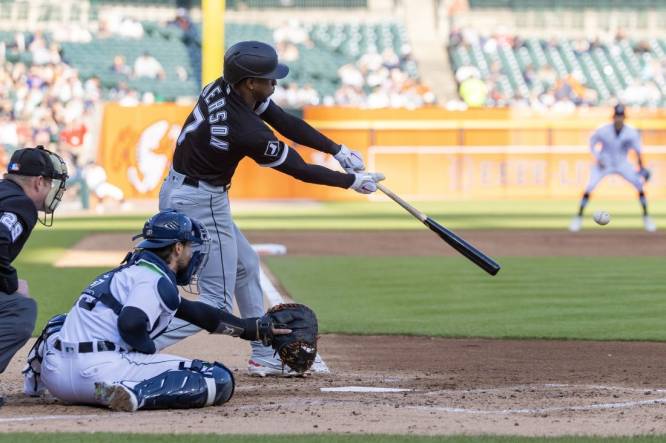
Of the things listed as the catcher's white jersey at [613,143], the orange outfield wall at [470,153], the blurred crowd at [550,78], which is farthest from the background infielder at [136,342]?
the blurred crowd at [550,78]

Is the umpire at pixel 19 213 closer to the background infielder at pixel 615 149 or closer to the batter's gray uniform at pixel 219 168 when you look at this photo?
the batter's gray uniform at pixel 219 168

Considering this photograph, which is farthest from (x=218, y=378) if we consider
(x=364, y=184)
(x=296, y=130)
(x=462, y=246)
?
(x=462, y=246)

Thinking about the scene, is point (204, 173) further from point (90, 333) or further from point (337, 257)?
point (337, 257)

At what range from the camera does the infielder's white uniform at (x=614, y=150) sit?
22094 mm

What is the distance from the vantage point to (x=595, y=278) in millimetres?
14477

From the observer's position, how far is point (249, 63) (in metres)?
7.38

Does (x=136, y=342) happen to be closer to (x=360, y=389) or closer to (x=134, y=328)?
(x=134, y=328)

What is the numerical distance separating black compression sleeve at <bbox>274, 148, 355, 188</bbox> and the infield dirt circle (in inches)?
48.6

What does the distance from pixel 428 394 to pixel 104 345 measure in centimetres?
187

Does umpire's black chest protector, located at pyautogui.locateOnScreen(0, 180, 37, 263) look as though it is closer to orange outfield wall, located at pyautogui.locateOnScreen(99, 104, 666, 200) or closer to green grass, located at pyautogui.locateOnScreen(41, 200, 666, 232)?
green grass, located at pyautogui.locateOnScreen(41, 200, 666, 232)

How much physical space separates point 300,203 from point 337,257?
508 inches

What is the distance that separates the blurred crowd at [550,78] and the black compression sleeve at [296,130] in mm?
24099

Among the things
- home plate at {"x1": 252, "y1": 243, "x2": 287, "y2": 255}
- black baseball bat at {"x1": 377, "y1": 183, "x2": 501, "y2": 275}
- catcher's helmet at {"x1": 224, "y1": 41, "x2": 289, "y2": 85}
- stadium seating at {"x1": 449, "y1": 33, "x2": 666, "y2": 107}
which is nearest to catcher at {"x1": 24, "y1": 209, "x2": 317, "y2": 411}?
catcher's helmet at {"x1": 224, "y1": 41, "x2": 289, "y2": 85}

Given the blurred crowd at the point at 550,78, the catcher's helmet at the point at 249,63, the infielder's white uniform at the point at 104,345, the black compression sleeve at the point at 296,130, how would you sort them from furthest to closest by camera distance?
the blurred crowd at the point at 550,78 → the black compression sleeve at the point at 296,130 → the catcher's helmet at the point at 249,63 → the infielder's white uniform at the point at 104,345
